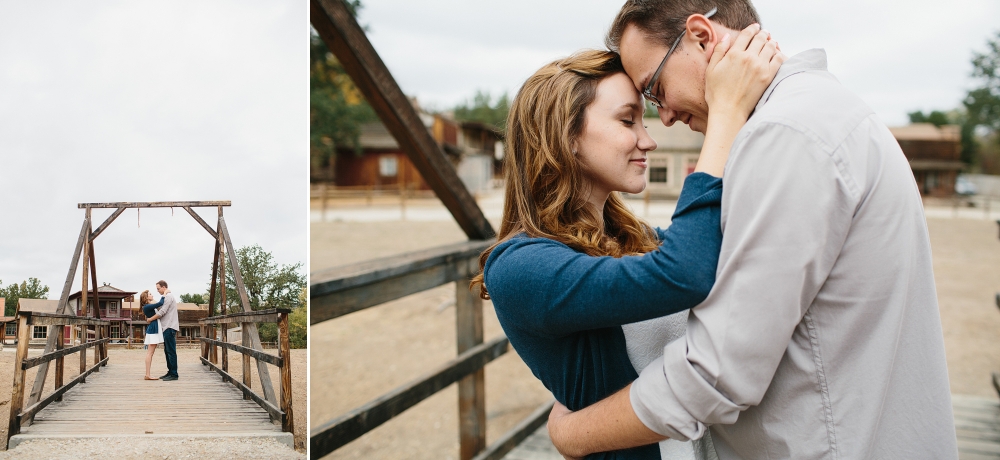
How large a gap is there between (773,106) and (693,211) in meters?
0.19

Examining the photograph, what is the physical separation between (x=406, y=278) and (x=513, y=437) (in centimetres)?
133

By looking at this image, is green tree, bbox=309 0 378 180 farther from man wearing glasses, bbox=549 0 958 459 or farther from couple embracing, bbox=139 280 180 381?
man wearing glasses, bbox=549 0 958 459

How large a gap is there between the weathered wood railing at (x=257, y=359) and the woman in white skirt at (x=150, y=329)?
0.10m

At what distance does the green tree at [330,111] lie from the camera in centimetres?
960

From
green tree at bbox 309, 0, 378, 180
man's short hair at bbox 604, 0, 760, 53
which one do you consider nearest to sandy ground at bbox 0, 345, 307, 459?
Result: man's short hair at bbox 604, 0, 760, 53

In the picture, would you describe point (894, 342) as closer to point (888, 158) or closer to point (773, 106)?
point (888, 158)

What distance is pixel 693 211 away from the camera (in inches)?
38.6

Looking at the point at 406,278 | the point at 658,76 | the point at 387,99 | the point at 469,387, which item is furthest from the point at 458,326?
the point at 658,76

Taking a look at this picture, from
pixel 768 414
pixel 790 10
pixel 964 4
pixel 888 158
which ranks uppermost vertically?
pixel 964 4

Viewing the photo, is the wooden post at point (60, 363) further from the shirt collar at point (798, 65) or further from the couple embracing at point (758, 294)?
the shirt collar at point (798, 65)

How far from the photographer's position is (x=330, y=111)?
19.3 meters

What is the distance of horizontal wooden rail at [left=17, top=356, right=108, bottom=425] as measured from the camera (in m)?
1.30

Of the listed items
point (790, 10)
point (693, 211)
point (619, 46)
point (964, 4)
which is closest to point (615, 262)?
point (693, 211)

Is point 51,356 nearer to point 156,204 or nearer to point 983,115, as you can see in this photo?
point 156,204
